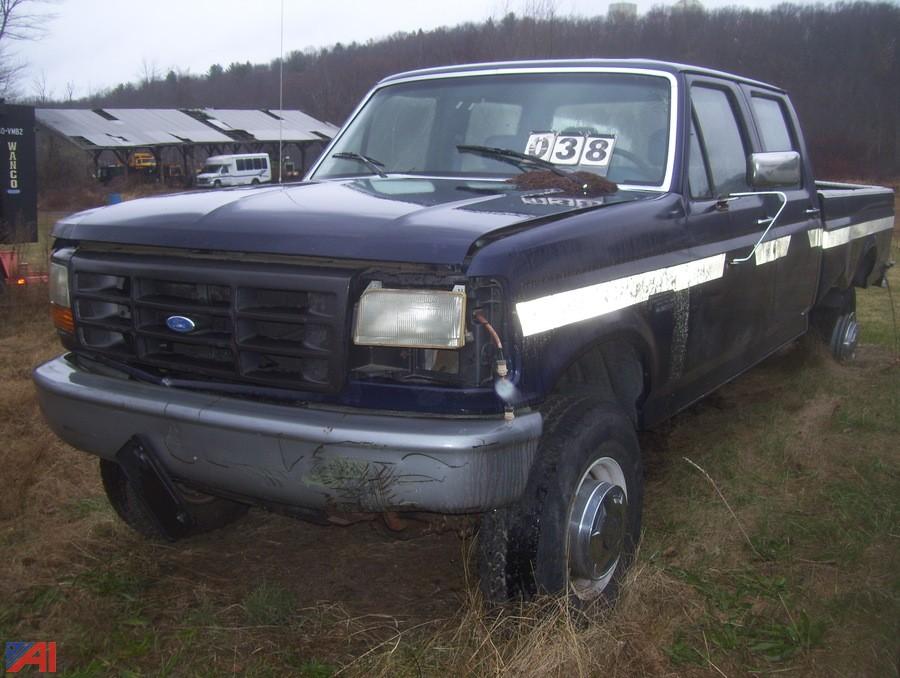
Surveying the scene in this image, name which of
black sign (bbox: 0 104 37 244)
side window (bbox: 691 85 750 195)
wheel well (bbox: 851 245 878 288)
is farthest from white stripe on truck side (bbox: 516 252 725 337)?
black sign (bbox: 0 104 37 244)

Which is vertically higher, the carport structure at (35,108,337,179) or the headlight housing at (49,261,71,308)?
the headlight housing at (49,261,71,308)

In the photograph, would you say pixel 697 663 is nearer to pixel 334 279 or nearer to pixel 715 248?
pixel 334 279

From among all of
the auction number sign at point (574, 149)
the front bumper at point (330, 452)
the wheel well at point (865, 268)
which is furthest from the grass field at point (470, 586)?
the wheel well at point (865, 268)

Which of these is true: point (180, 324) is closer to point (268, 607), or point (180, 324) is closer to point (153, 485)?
point (153, 485)

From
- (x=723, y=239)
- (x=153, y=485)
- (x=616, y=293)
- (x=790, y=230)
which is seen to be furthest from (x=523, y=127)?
(x=153, y=485)

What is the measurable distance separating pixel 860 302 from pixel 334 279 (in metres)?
8.91

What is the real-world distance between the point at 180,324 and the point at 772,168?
8.02ft

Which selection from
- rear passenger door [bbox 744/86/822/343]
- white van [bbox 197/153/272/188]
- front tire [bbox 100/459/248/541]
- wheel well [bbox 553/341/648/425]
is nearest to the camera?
wheel well [bbox 553/341/648/425]

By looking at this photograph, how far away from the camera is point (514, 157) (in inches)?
142

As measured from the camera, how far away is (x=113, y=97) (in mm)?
67938

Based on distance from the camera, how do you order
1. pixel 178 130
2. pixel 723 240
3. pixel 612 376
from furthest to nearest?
pixel 178 130
pixel 723 240
pixel 612 376

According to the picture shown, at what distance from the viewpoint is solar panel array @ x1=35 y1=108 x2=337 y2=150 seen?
44.8m

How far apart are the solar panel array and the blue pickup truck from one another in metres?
41.6

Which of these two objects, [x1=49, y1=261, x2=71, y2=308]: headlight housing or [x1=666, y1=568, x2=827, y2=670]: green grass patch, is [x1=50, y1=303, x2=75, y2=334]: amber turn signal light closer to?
[x1=49, y1=261, x2=71, y2=308]: headlight housing
